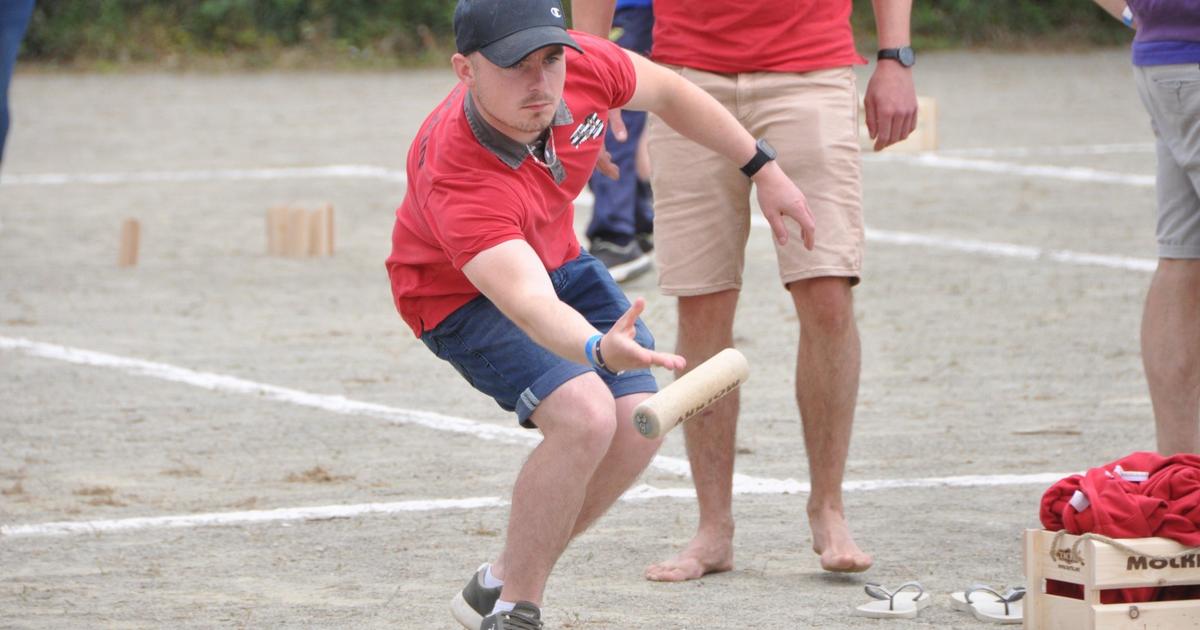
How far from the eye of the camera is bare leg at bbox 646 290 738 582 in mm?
5168

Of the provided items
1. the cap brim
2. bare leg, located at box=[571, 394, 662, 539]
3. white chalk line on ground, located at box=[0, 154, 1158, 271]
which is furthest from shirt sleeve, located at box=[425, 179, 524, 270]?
white chalk line on ground, located at box=[0, 154, 1158, 271]

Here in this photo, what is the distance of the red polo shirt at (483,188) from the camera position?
400 centimetres

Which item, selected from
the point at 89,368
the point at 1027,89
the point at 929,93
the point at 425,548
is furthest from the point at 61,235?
the point at 1027,89

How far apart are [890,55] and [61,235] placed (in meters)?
7.90

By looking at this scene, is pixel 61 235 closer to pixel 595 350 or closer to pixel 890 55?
pixel 890 55

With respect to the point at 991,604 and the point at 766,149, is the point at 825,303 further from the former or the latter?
the point at 991,604

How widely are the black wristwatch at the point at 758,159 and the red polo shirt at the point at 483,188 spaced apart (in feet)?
1.50

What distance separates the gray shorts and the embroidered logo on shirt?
1.84m

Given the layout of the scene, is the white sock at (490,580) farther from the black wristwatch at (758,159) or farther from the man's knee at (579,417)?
the black wristwatch at (758,159)

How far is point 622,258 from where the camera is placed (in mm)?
10234

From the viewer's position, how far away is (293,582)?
512cm

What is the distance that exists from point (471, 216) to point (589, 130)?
576 mm

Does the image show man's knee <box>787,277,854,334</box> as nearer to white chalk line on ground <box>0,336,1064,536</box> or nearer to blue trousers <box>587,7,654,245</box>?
white chalk line on ground <box>0,336,1064,536</box>

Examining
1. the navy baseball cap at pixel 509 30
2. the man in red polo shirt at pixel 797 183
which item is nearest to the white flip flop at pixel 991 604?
the man in red polo shirt at pixel 797 183
